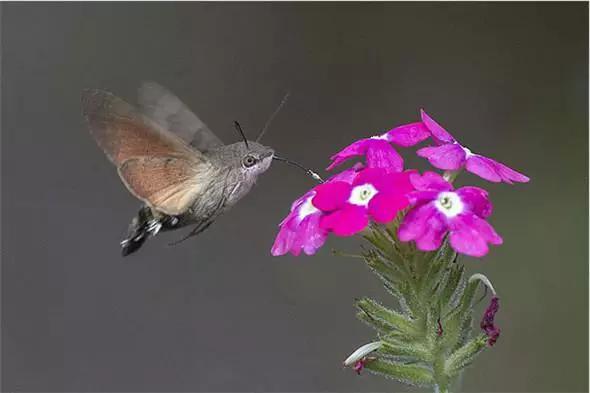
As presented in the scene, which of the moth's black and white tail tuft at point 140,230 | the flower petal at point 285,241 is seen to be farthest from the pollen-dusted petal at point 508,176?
the moth's black and white tail tuft at point 140,230

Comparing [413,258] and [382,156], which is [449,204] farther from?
[382,156]

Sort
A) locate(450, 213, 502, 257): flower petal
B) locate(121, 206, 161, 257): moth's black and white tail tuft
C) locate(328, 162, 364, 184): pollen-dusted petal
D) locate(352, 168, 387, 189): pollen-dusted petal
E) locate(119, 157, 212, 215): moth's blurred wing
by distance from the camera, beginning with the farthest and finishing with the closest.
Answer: locate(121, 206, 161, 257): moth's black and white tail tuft, locate(119, 157, 212, 215): moth's blurred wing, locate(328, 162, 364, 184): pollen-dusted petal, locate(352, 168, 387, 189): pollen-dusted petal, locate(450, 213, 502, 257): flower petal

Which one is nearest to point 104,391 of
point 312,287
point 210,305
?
point 210,305

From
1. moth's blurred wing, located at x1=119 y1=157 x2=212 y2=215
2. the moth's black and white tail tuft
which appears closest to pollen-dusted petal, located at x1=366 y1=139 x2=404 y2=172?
moth's blurred wing, located at x1=119 y1=157 x2=212 y2=215

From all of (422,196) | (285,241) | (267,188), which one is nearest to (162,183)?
(285,241)

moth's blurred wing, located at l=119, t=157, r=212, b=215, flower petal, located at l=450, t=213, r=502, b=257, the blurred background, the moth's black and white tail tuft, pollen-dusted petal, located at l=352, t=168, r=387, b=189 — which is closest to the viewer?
flower petal, located at l=450, t=213, r=502, b=257

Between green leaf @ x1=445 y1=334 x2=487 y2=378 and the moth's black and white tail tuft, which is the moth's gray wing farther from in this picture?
green leaf @ x1=445 y1=334 x2=487 y2=378
